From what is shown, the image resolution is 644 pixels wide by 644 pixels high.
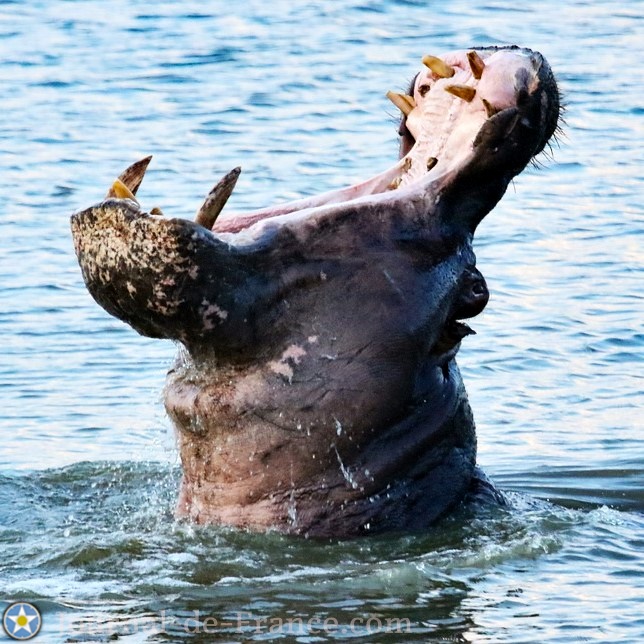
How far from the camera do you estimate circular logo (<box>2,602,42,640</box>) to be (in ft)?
17.9

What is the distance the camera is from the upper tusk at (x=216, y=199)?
5629 mm

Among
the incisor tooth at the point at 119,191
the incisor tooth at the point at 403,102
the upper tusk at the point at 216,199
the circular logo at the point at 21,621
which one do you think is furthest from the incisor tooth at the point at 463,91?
the circular logo at the point at 21,621

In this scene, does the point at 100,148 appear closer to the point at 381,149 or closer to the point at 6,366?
the point at 381,149

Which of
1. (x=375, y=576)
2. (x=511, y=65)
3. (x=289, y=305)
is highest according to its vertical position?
(x=511, y=65)

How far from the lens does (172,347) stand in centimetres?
1046

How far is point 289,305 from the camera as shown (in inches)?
230

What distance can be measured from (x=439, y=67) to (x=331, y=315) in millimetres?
941

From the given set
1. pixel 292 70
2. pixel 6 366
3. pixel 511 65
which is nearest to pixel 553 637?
pixel 511 65

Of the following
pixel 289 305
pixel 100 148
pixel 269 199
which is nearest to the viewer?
pixel 289 305

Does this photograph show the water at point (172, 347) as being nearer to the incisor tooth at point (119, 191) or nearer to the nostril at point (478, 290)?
the nostril at point (478, 290)

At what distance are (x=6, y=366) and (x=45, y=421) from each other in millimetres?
1063

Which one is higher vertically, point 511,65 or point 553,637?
point 511,65

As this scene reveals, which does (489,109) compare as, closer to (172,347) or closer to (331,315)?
(331,315)

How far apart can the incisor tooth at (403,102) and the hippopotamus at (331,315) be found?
0.19m
